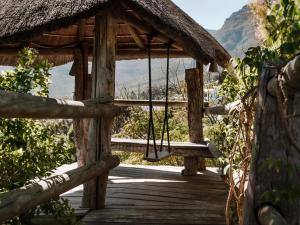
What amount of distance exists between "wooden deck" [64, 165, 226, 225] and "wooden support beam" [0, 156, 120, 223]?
20.2 inches

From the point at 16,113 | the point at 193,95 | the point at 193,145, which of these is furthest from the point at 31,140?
the point at 193,95

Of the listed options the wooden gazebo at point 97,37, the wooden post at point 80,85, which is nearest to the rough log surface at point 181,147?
the wooden post at point 80,85

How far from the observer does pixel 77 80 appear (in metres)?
6.95

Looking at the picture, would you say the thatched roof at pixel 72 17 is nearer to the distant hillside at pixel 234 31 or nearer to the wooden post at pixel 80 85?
the wooden post at pixel 80 85

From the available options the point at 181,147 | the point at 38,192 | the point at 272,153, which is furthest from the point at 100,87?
the point at 272,153

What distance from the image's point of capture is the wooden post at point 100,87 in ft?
14.4

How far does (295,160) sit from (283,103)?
0.27m

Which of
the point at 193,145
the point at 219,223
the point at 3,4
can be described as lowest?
the point at 219,223

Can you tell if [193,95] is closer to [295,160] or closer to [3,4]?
[3,4]

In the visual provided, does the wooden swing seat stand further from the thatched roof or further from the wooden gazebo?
the thatched roof

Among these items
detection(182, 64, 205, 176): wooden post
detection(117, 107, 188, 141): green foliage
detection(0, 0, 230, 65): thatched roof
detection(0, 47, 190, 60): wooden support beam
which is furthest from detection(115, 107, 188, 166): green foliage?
detection(0, 0, 230, 65): thatched roof

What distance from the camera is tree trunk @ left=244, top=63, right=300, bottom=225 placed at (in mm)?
1790

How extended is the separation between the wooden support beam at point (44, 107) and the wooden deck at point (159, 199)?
980 mm

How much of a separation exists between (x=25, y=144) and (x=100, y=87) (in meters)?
1.20
